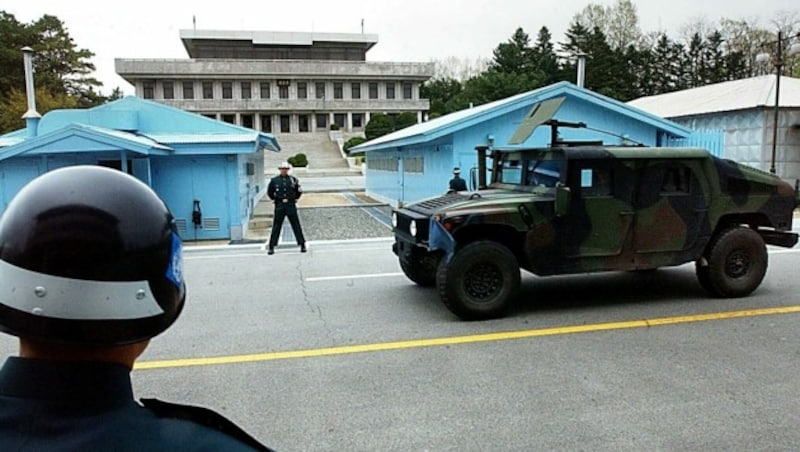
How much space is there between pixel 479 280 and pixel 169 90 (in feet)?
219

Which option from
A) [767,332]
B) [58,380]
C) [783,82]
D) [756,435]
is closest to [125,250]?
[58,380]

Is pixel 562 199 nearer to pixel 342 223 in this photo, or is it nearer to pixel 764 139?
pixel 342 223

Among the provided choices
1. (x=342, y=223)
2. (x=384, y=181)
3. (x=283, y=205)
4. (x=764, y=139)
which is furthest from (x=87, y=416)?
(x=764, y=139)

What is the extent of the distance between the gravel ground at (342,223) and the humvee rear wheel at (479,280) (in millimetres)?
7490

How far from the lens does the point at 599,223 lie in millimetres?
6887

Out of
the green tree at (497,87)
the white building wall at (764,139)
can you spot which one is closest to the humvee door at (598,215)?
the white building wall at (764,139)

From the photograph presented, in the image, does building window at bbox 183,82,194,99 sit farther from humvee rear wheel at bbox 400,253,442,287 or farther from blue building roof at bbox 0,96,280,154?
humvee rear wheel at bbox 400,253,442,287

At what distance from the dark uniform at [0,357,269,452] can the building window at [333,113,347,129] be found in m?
70.9

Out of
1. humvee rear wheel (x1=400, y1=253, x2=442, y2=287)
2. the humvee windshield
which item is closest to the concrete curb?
humvee rear wheel (x1=400, y1=253, x2=442, y2=287)

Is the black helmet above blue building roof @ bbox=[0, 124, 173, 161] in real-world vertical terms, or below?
below

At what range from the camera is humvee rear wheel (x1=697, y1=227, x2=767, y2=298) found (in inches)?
284

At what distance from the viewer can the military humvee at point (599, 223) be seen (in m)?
6.55

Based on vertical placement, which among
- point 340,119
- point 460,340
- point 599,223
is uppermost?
point 340,119

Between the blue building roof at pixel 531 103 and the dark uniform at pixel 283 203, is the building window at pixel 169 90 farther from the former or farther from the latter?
the dark uniform at pixel 283 203
